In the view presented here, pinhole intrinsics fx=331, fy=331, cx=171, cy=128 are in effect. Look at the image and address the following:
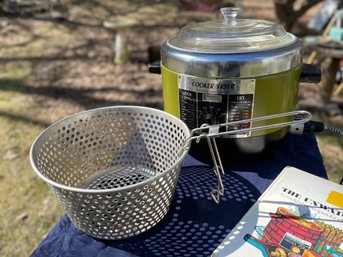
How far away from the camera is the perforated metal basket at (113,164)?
1.55 ft

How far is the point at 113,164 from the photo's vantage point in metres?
0.73

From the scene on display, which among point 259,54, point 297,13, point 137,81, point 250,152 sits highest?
→ point 259,54

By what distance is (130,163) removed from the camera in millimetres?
748

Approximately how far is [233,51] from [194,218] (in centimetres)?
30

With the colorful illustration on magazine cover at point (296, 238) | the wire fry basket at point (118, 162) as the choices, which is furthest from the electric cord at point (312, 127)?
the colorful illustration on magazine cover at point (296, 238)

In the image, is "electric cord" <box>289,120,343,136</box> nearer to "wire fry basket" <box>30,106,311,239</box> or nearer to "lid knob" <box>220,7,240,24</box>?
"wire fry basket" <box>30,106,311,239</box>

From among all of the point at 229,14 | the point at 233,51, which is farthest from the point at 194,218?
the point at 229,14

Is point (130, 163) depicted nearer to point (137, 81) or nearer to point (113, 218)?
point (113, 218)

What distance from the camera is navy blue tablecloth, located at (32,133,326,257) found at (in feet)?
1.73

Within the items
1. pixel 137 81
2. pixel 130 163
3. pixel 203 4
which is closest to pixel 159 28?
pixel 203 4

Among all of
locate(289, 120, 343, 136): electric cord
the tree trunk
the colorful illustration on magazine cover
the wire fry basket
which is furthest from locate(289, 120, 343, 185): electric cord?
the tree trunk

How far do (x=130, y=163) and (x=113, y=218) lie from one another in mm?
261

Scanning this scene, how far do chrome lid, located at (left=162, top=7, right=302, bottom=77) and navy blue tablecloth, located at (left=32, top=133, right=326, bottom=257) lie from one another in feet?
0.72

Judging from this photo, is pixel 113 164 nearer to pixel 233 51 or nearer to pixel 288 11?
pixel 233 51
